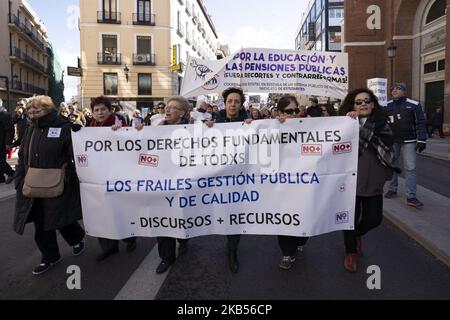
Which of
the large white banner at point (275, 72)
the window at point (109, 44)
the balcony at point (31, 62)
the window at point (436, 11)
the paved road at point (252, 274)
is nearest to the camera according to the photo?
the paved road at point (252, 274)

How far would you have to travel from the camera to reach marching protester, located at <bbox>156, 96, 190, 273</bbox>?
4.33 metres

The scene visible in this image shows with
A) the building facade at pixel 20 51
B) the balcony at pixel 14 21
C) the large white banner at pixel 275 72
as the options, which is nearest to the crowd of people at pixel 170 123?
the large white banner at pixel 275 72

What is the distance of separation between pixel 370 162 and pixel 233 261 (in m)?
1.71

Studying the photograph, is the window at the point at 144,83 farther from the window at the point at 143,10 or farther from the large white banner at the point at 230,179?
the large white banner at the point at 230,179

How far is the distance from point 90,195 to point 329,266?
258cm

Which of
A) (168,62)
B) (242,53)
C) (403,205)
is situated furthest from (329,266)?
(168,62)

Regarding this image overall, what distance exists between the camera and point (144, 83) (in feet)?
137

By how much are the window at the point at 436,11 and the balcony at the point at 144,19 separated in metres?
25.6

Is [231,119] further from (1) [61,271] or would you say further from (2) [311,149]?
(1) [61,271]

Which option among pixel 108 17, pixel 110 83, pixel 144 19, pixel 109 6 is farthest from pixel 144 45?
pixel 110 83

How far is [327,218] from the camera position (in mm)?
4059

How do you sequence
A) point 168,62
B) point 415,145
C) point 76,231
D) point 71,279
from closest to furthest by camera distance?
point 71,279
point 76,231
point 415,145
point 168,62

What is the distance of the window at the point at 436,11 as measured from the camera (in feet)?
81.3

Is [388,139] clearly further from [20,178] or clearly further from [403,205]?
[20,178]
